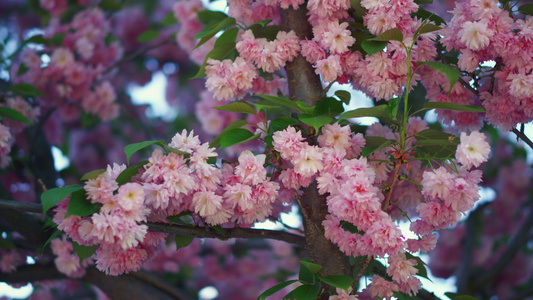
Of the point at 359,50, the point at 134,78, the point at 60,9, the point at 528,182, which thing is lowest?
the point at 528,182

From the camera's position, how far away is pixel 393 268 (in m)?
1.16

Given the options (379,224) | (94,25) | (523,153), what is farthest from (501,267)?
(94,25)

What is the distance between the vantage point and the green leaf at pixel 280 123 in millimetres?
1195

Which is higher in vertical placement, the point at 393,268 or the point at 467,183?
the point at 467,183

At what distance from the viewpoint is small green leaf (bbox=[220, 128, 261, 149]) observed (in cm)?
115

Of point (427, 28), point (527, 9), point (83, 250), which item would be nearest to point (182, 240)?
point (83, 250)

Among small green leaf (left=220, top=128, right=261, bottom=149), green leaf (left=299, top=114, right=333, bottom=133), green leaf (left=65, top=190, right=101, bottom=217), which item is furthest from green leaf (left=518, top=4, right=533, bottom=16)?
green leaf (left=65, top=190, right=101, bottom=217)

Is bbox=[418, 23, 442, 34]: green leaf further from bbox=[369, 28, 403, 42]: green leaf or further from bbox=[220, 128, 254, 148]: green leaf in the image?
bbox=[220, 128, 254, 148]: green leaf

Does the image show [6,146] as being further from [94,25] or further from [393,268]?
[393,268]

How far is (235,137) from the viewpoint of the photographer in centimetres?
117

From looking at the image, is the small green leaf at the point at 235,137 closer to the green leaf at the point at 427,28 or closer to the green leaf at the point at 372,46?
the green leaf at the point at 372,46

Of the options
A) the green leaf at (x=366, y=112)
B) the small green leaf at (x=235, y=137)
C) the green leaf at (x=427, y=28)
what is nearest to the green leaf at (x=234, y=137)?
the small green leaf at (x=235, y=137)

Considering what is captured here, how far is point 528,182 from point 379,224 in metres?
3.45

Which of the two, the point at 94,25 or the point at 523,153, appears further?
the point at 523,153
